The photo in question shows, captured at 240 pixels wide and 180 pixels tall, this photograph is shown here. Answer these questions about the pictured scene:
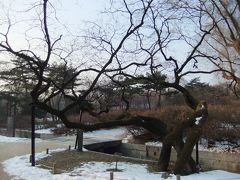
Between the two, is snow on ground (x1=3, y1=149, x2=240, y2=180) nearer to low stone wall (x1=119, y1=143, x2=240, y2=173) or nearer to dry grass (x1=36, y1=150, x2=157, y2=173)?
dry grass (x1=36, y1=150, x2=157, y2=173)

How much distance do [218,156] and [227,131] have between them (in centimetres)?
525

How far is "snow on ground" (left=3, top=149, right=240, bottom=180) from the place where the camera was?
1396cm

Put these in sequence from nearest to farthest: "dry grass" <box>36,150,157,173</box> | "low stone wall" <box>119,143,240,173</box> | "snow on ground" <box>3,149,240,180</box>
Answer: "snow on ground" <box>3,149,240,180</box> → "dry grass" <box>36,150,157,173</box> → "low stone wall" <box>119,143,240,173</box>

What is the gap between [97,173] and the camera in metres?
14.8

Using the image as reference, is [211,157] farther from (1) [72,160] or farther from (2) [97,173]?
(2) [97,173]

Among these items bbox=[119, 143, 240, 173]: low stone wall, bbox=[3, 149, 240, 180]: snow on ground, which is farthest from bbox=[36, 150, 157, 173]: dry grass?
bbox=[119, 143, 240, 173]: low stone wall

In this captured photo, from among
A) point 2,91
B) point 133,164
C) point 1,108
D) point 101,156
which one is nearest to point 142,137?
point 101,156

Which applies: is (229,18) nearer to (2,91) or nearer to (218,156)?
(218,156)

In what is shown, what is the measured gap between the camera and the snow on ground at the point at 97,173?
45.8 ft

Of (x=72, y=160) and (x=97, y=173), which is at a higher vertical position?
(x=72, y=160)

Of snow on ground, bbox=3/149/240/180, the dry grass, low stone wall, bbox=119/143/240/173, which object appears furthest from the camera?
low stone wall, bbox=119/143/240/173

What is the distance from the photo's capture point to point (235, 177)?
14328 mm

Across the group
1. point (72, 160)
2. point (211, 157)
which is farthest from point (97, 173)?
point (211, 157)

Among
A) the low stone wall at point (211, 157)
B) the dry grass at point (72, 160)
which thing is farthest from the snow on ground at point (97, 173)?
the low stone wall at point (211, 157)
